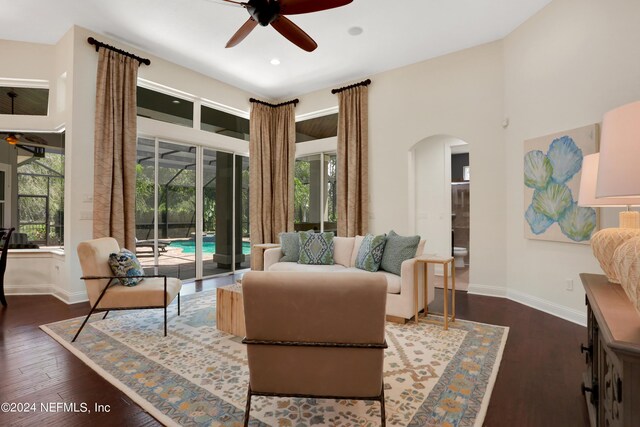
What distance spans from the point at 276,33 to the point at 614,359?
4741 mm

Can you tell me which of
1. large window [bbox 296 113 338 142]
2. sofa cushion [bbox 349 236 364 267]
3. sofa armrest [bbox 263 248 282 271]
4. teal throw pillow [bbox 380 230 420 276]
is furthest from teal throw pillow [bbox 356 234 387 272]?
large window [bbox 296 113 338 142]

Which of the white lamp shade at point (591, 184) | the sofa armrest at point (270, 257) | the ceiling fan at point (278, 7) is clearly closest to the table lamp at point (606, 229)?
the white lamp shade at point (591, 184)

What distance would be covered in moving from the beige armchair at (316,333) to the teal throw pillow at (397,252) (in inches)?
81.6

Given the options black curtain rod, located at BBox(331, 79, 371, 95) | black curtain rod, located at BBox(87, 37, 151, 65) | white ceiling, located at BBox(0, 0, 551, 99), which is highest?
white ceiling, located at BBox(0, 0, 551, 99)

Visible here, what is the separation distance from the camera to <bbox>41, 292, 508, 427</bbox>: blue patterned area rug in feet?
6.12

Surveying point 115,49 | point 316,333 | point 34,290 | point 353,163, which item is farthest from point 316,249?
point 34,290

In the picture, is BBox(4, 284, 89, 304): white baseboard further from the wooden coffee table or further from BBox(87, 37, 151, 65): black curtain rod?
BBox(87, 37, 151, 65): black curtain rod

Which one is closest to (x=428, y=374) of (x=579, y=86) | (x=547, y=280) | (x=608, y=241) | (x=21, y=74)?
(x=608, y=241)

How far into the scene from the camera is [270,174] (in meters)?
6.77

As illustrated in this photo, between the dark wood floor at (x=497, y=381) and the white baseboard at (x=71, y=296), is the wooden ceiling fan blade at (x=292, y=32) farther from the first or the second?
the white baseboard at (x=71, y=296)

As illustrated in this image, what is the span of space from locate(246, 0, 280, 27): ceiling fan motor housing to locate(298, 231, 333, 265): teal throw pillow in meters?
2.65

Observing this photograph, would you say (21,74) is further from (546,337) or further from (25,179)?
(546,337)

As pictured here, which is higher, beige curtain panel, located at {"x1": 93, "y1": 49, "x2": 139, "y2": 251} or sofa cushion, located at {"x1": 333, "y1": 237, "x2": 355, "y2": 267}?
beige curtain panel, located at {"x1": 93, "y1": 49, "x2": 139, "y2": 251}

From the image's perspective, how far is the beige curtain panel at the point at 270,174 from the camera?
6.54m
